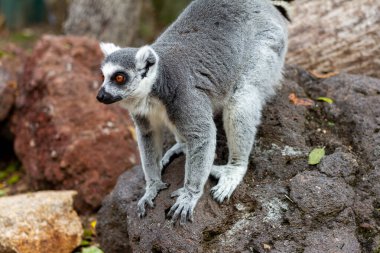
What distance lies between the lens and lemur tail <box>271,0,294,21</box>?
7.13m

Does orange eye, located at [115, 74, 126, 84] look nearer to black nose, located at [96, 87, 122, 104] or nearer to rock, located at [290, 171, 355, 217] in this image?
black nose, located at [96, 87, 122, 104]

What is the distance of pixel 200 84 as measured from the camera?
571 cm

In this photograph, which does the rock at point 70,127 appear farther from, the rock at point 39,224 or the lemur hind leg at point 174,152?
the lemur hind leg at point 174,152

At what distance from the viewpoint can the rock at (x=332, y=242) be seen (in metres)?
5.13

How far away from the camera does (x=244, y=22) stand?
6297 millimetres

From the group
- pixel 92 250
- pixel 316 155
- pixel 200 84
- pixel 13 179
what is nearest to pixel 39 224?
pixel 92 250

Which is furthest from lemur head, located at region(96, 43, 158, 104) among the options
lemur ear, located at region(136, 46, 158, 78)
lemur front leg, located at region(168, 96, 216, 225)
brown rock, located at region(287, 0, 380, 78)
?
brown rock, located at region(287, 0, 380, 78)

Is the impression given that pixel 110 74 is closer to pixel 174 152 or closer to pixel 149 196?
pixel 149 196

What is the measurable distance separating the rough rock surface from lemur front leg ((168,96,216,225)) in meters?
0.13

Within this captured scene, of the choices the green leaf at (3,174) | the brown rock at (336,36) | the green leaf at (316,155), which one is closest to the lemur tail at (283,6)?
the brown rock at (336,36)

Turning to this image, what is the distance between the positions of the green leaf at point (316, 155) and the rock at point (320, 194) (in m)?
0.23

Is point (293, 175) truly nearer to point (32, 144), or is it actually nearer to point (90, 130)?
point (90, 130)

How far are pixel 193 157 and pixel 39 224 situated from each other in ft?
8.74

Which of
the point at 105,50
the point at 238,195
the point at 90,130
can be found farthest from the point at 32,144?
the point at 238,195
